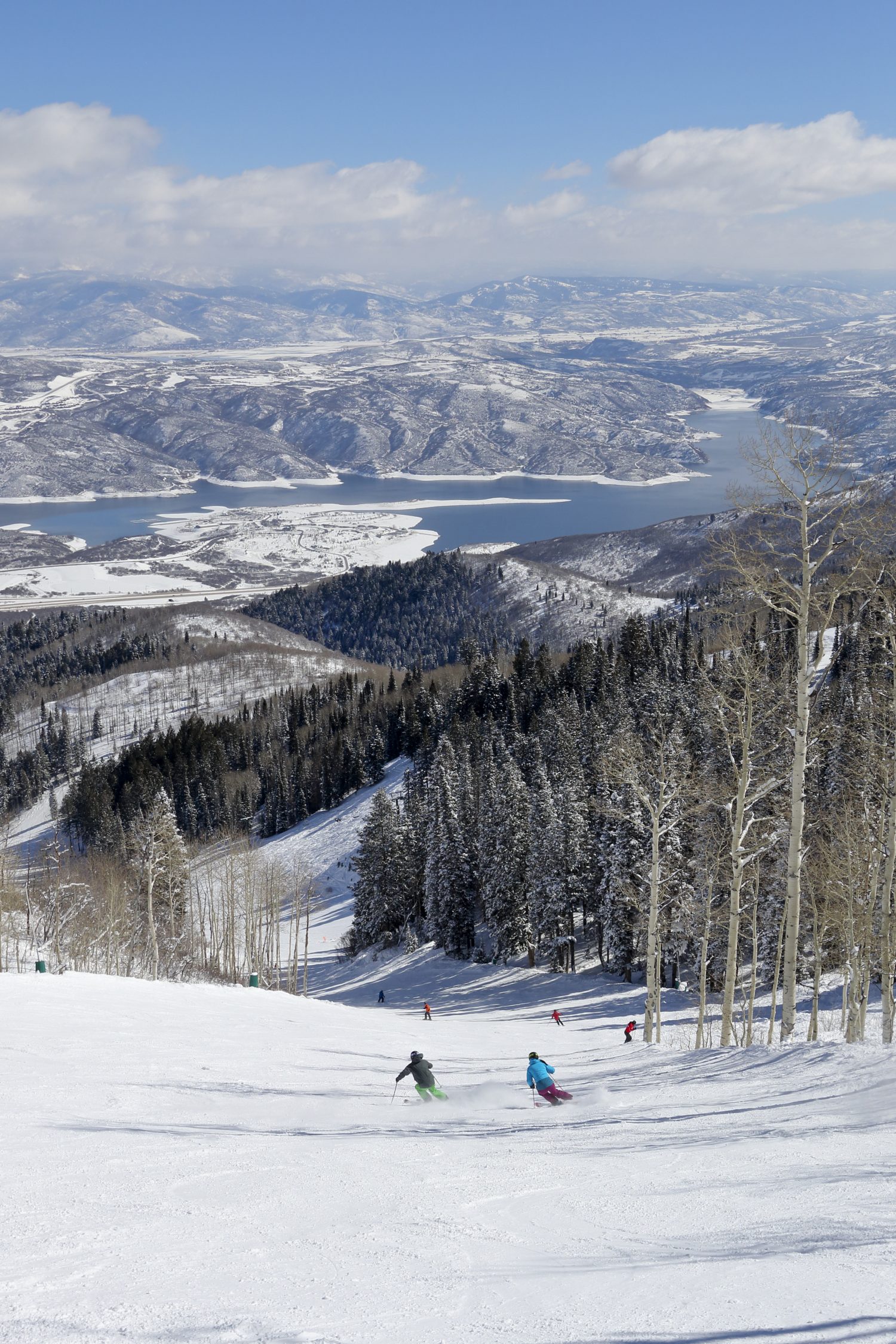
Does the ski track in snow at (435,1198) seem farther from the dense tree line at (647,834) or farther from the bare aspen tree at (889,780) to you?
the dense tree line at (647,834)

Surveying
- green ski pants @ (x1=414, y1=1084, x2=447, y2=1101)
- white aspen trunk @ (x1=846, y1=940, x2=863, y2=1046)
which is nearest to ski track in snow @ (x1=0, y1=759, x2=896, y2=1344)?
green ski pants @ (x1=414, y1=1084, x2=447, y2=1101)

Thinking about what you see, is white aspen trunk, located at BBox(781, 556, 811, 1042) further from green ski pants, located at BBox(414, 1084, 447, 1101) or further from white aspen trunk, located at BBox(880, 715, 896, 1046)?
green ski pants, located at BBox(414, 1084, 447, 1101)

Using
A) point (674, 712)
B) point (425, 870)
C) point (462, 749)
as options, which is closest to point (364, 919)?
point (425, 870)

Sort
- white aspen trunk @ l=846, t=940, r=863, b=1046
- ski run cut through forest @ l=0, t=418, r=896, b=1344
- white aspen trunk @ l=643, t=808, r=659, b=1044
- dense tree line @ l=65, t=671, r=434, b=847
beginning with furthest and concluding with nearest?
dense tree line @ l=65, t=671, r=434, b=847
white aspen trunk @ l=643, t=808, r=659, b=1044
white aspen trunk @ l=846, t=940, r=863, b=1046
ski run cut through forest @ l=0, t=418, r=896, b=1344

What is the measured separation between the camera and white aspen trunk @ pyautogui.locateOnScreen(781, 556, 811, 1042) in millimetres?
13594

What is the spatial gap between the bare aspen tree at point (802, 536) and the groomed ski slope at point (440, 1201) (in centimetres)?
540

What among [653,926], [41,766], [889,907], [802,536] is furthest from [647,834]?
[41,766]

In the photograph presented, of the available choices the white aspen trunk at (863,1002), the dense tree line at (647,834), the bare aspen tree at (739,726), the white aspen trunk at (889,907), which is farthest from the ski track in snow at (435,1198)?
the dense tree line at (647,834)

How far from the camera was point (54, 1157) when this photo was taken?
10.1 m

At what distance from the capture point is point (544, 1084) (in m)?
14.5

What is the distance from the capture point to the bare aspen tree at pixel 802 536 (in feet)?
42.0

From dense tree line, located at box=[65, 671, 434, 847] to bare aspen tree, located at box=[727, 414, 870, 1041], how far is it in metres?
87.5

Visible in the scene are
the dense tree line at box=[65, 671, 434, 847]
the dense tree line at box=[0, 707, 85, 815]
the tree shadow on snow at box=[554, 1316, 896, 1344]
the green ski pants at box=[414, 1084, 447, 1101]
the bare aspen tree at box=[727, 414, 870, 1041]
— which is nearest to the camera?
the tree shadow on snow at box=[554, 1316, 896, 1344]

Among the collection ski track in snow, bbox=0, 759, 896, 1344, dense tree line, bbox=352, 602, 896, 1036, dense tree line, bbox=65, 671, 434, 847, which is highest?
ski track in snow, bbox=0, 759, 896, 1344
